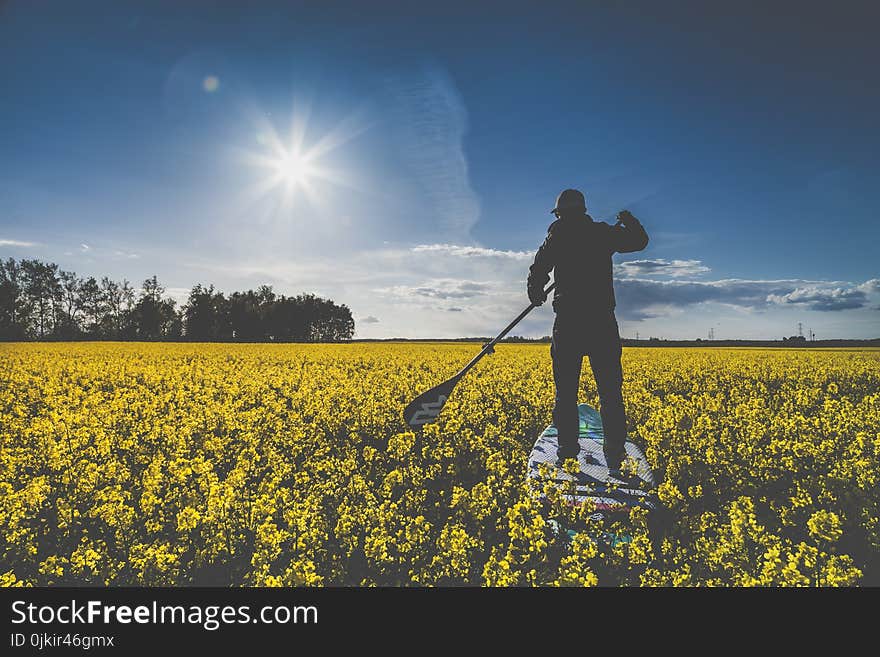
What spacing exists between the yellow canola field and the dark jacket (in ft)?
6.22

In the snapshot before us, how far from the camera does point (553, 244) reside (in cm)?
498

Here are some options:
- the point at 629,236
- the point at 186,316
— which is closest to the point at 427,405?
the point at 629,236

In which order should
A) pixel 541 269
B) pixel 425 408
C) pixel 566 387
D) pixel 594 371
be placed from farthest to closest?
1. pixel 425 408
2. pixel 541 269
3. pixel 566 387
4. pixel 594 371

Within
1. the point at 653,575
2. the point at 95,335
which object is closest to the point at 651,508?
the point at 653,575

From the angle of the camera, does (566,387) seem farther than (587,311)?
Yes

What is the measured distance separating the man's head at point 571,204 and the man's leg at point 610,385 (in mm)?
1142

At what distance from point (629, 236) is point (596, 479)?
2.38 m

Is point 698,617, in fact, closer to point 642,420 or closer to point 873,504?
point 873,504

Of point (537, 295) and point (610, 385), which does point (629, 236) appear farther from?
point (610, 385)

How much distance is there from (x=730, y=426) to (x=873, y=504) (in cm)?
253

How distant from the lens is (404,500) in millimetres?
4684

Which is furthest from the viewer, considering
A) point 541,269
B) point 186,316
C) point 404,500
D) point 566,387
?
point 186,316

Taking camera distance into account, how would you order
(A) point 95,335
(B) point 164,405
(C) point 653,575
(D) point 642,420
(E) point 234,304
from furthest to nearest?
(E) point 234,304 < (A) point 95,335 < (B) point 164,405 < (D) point 642,420 < (C) point 653,575

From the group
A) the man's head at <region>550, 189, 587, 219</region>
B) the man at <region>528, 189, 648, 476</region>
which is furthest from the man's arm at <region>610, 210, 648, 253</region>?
the man's head at <region>550, 189, 587, 219</region>
